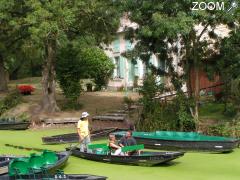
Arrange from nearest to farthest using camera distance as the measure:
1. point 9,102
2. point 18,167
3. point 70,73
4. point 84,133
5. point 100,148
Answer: point 18,167, point 100,148, point 84,133, point 70,73, point 9,102

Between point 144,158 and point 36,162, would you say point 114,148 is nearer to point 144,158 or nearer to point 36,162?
point 144,158

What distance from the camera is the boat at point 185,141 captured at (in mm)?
20484

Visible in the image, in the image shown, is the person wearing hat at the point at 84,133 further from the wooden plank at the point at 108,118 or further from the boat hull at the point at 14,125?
the boat hull at the point at 14,125

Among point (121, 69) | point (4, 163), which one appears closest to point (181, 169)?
point (4, 163)

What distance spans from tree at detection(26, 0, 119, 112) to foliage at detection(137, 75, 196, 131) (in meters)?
4.24

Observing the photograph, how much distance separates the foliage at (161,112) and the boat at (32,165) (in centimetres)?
856

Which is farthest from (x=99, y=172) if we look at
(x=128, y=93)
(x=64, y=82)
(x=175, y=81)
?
(x=128, y=93)

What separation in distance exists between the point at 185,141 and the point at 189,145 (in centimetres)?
23

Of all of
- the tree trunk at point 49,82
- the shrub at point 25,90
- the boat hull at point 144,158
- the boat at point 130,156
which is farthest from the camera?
the shrub at point 25,90

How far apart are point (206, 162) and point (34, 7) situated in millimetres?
14476

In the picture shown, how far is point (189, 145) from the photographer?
69.8 feet

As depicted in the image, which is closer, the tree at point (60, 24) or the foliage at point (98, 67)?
the tree at point (60, 24)

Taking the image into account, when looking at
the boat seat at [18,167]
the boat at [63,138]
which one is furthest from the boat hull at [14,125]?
the boat seat at [18,167]

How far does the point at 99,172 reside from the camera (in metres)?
17.1
